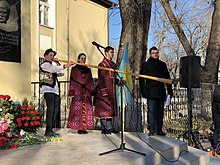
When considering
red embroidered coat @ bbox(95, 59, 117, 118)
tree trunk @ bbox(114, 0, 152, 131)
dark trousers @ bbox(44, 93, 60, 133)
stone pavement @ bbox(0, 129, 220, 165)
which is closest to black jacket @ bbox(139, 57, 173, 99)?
red embroidered coat @ bbox(95, 59, 117, 118)

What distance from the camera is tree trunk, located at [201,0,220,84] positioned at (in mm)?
11516

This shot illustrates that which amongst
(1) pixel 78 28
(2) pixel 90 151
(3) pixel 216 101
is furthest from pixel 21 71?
(1) pixel 78 28

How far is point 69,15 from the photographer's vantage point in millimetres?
16953

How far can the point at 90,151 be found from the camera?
191 inches

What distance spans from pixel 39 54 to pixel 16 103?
29.2 ft

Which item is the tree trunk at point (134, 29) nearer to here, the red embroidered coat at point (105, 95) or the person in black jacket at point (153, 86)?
the person in black jacket at point (153, 86)

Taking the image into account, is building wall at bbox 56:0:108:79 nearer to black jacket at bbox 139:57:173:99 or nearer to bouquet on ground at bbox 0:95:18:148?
black jacket at bbox 139:57:173:99

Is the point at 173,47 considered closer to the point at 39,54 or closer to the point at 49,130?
the point at 39,54

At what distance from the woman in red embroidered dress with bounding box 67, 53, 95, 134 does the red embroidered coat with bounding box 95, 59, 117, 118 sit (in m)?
0.21

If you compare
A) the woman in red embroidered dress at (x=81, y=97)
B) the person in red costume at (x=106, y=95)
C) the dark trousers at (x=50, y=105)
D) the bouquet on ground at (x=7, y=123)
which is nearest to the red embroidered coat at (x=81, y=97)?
the woman in red embroidered dress at (x=81, y=97)

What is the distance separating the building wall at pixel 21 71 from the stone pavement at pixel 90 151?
2.43 metres

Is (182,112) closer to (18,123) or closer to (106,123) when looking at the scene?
(106,123)

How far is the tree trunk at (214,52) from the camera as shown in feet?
37.8

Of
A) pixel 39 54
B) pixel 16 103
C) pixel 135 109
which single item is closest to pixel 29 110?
pixel 16 103
